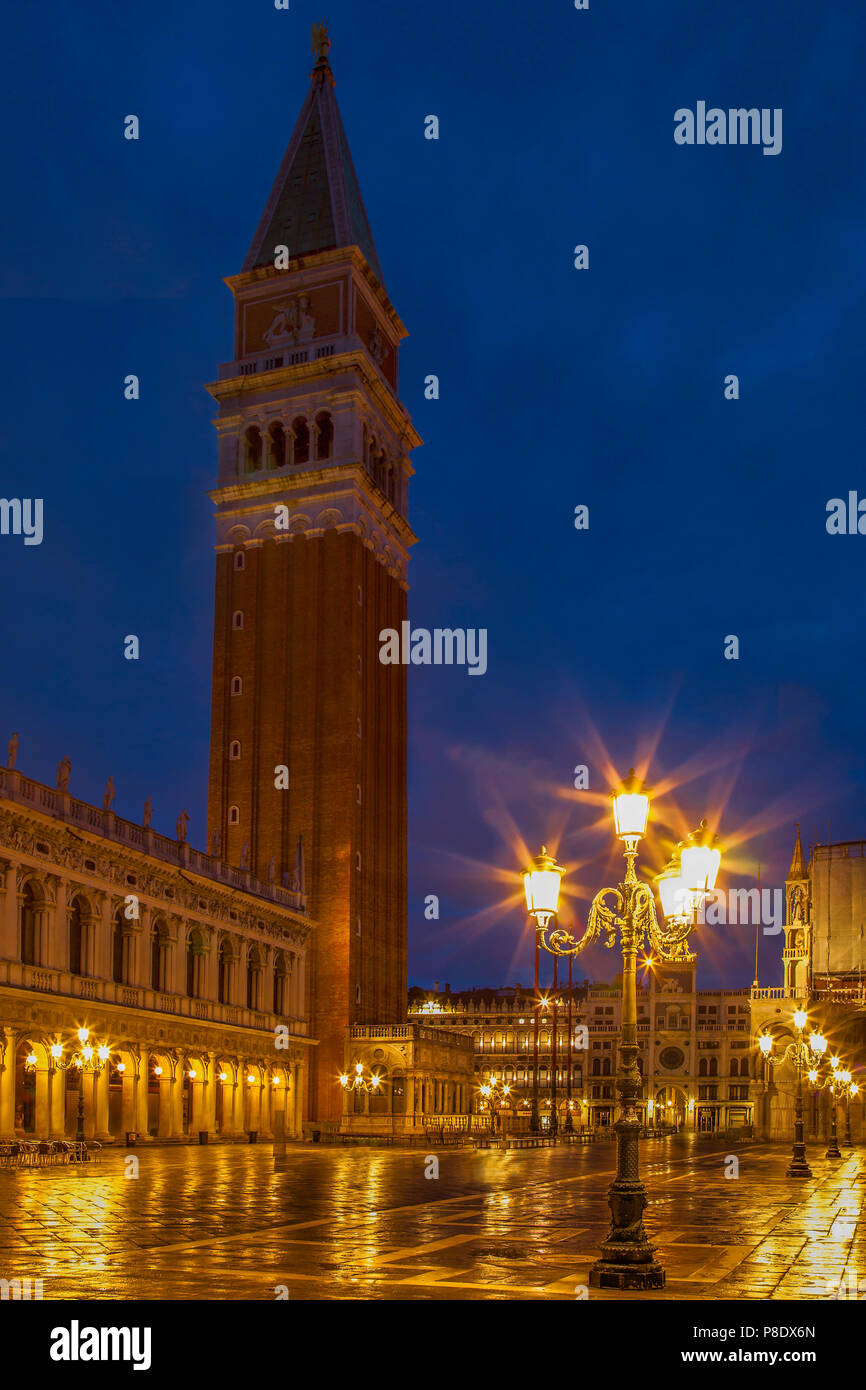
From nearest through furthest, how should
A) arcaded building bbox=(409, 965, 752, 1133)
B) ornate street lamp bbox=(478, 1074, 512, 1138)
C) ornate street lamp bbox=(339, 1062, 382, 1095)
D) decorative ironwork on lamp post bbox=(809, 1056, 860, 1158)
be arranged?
decorative ironwork on lamp post bbox=(809, 1056, 860, 1158) → ornate street lamp bbox=(339, 1062, 382, 1095) → ornate street lamp bbox=(478, 1074, 512, 1138) → arcaded building bbox=(409, 965, 752, 1133)

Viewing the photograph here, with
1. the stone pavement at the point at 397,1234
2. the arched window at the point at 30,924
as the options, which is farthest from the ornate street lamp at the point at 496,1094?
the stone pavement at the point at 397,1234

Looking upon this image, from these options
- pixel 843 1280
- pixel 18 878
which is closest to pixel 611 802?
pixel 843 1280

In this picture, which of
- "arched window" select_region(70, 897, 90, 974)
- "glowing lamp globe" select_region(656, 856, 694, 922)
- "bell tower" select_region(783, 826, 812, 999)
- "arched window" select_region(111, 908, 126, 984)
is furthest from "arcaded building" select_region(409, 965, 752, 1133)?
"glowing lamp globe" select_region(656, 856, 694, 922)

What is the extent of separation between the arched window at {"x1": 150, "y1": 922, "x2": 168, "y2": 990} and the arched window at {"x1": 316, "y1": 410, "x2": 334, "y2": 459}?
3325 cm

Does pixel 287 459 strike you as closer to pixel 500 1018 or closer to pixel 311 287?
pixel 311 287

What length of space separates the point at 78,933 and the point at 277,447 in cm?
3914

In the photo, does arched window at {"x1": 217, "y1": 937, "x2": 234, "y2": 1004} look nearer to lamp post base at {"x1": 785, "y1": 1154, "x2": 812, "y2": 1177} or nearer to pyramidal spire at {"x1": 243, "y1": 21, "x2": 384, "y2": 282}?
lamp post base at {"x1": 785, "y1": 1154, "x2": 812, "y2": 1177}

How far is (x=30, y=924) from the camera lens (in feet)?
146

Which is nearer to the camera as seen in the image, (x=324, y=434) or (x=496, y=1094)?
(x=324, y=434)

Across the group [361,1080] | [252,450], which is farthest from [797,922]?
[252,450]

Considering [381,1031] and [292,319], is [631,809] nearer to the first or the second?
[381,1031]

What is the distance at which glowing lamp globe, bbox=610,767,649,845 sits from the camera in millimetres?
14633

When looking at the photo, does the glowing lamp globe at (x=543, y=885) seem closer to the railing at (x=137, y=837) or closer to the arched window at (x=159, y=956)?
the railing at (x=137, y=837)

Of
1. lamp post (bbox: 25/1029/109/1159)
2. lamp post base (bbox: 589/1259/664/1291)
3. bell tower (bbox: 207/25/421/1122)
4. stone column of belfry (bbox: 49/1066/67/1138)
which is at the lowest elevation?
stone column of belfry (bbox: 49/1066/67/1138)
